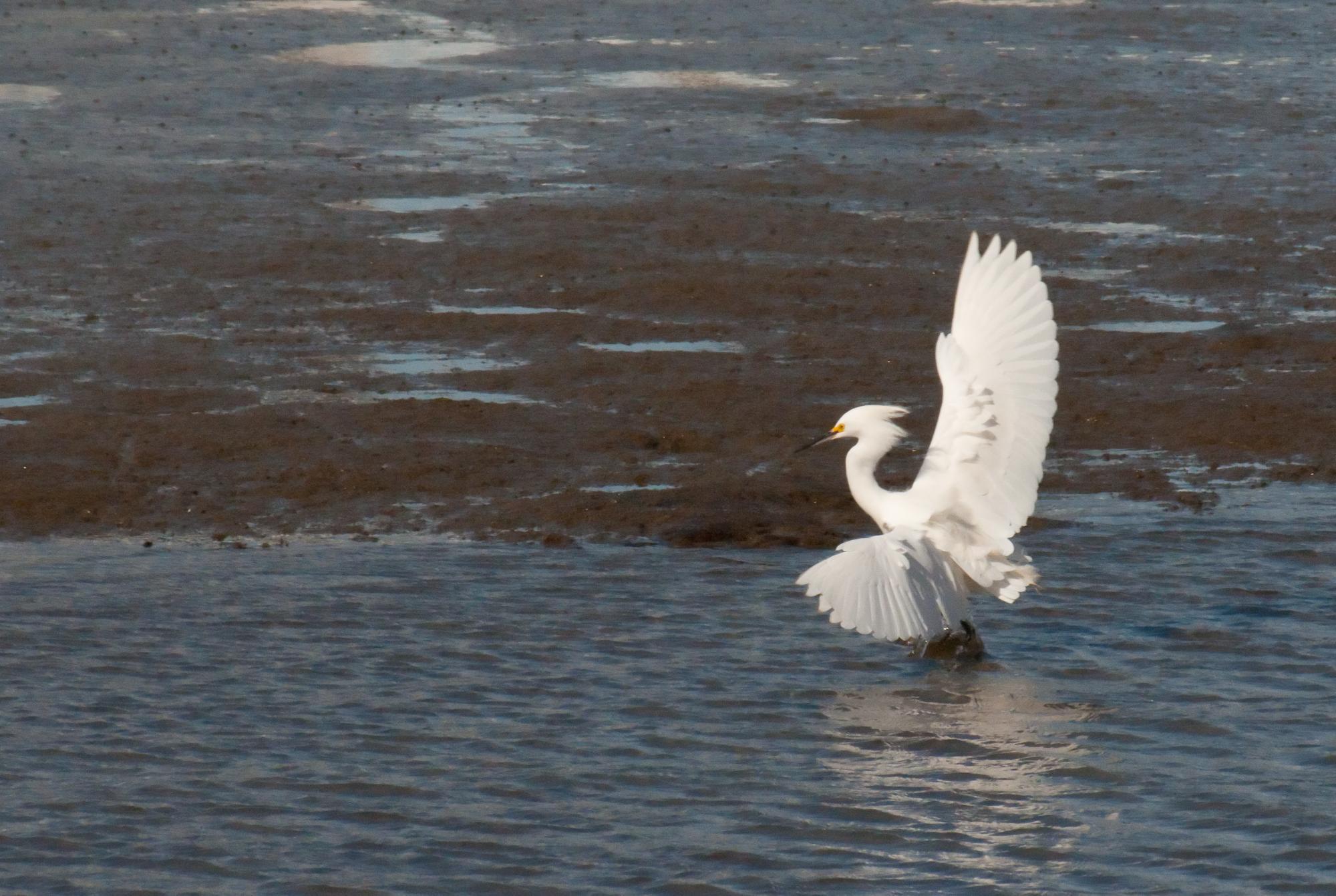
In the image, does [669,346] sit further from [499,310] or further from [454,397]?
[454,397]

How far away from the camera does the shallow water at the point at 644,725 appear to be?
5648 mm

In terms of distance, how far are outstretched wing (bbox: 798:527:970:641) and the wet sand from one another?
2.10 metres

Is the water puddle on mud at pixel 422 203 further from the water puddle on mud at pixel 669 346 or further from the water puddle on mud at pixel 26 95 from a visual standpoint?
the water puddle on mud at pixel 26 95

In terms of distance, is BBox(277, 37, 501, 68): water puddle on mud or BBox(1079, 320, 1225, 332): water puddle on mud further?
BBox(277, 37, 501, 68): water puddle on mud

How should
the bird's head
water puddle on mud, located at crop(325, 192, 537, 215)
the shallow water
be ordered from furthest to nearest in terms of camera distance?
1. water puddle on mud, located at crop(325, 192, 537, 215)
2. the bird's head
3. the shallow water

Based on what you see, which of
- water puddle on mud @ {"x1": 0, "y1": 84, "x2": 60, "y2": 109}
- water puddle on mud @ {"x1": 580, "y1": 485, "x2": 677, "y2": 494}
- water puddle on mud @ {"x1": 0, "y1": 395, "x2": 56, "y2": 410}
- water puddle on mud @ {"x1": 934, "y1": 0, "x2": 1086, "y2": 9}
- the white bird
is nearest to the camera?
the white bird

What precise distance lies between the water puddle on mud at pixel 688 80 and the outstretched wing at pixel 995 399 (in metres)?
13.9

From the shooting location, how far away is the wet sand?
9.95 m

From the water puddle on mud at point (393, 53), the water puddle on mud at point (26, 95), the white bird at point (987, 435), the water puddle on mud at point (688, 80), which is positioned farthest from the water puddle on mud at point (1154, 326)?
the water puddle on mud at point (393, 53)

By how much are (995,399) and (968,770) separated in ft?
5.25

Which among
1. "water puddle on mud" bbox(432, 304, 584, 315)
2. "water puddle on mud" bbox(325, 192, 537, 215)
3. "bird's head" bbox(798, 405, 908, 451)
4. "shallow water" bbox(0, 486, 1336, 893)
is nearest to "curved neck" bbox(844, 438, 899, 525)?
"bird's head" bbox(798, 405, 908, 451)

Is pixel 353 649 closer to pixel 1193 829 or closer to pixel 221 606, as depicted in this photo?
pixel 221 606

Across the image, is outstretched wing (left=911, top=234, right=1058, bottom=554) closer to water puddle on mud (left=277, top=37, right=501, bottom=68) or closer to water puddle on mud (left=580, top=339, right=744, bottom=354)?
water puddle on mud (left=580, top=339, right=744, bottom=354)

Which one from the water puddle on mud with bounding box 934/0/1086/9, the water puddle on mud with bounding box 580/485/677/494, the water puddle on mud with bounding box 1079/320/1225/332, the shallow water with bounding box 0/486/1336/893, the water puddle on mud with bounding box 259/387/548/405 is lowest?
the shallow water with bounding box 0/486/1336/893
